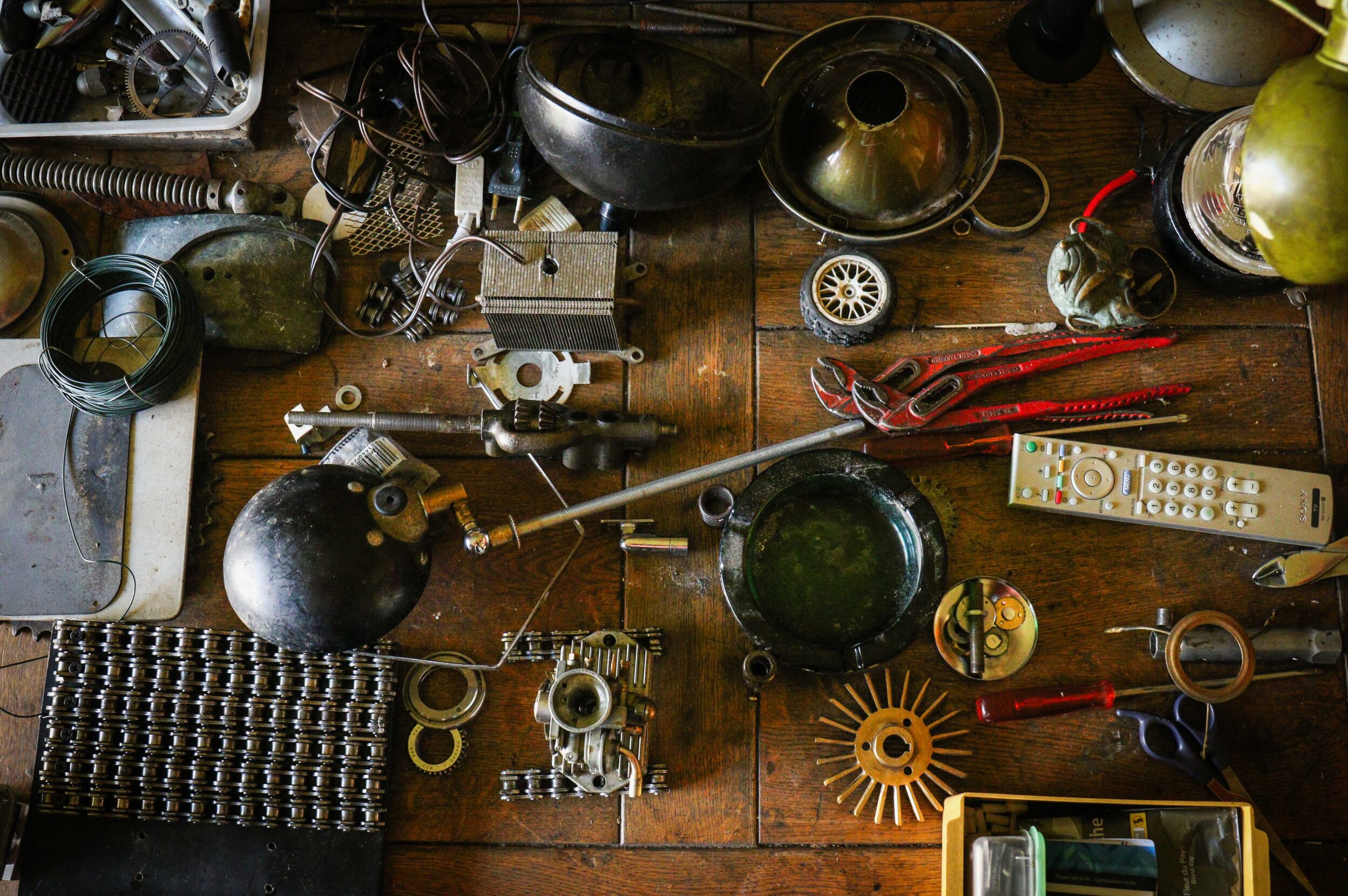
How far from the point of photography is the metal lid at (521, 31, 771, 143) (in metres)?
1.66

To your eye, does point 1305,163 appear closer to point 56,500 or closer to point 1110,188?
point 1110,188

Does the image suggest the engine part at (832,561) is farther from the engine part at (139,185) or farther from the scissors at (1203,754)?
the engine part at (139,185)

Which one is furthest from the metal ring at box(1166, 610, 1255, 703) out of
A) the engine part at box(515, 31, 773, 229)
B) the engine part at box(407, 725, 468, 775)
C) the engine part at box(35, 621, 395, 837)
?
the engine part at box(35, 621, 395, 837)

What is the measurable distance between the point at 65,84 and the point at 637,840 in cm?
182

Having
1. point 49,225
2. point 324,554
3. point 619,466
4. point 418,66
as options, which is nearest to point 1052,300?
point 619,466

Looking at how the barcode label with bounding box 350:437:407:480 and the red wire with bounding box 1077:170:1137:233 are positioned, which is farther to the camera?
the red wire with bounding box 1077:170:1137:233

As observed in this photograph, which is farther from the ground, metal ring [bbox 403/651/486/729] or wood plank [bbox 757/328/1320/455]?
wood plank [bbox 757/328/1320/455]

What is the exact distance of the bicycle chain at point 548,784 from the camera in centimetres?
157

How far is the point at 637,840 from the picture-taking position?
1605mm

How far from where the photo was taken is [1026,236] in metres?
1.77

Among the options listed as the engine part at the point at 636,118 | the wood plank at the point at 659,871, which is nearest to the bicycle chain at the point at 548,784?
the wood plank at the point at 659,871

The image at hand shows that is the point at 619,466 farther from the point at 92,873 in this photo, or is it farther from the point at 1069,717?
the point at 92,873

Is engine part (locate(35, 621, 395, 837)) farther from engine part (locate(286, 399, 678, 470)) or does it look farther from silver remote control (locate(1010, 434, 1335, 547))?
silver remote control (locate(1010, 434, 1335, 547))

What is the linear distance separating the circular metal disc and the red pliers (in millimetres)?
1499
